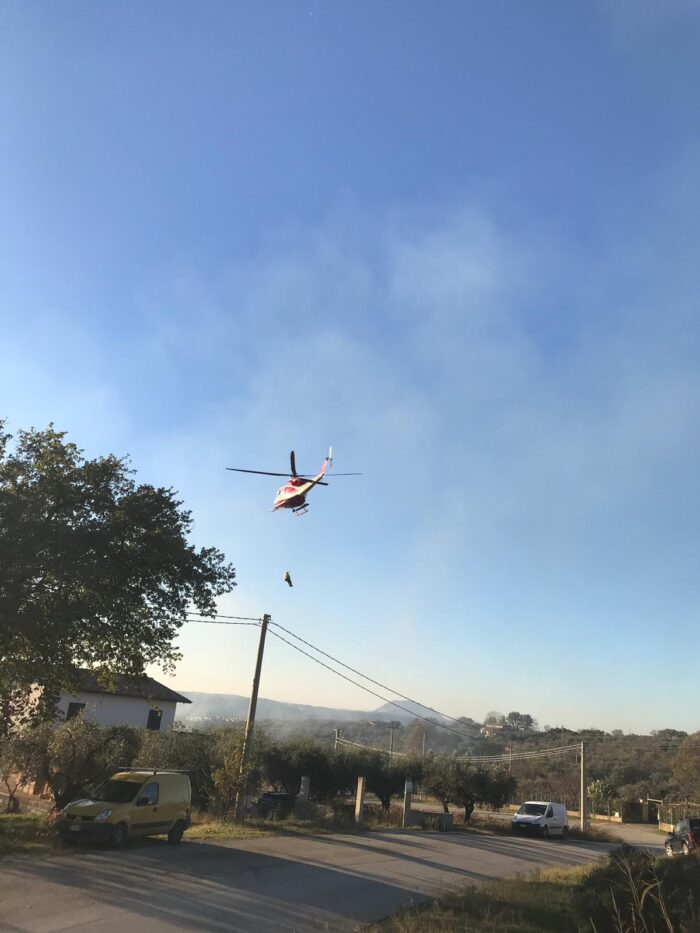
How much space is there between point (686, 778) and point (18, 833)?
2519 inches

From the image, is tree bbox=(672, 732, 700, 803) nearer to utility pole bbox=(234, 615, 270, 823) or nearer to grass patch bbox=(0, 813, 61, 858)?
utility pole bbox=(234, 615, 270, 823)

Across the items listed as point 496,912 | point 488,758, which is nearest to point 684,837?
point 496,912

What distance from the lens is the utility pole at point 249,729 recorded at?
2385 cm

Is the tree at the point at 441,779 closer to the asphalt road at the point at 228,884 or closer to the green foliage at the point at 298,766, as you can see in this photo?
the green foliage at the point at 298,766

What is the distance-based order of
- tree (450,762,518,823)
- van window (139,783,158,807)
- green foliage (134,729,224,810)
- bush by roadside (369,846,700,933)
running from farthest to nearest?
tree (450,762,518,823), green foliage (134,729,224,810), van window (139,783,158,807), bush by roadside (369,846,700,933)

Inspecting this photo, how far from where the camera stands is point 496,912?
35.7ft

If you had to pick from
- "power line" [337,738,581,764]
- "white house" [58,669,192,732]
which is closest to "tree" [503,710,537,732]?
"power line" [337,738,581,764]

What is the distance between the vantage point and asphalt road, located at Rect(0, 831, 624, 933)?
973cm

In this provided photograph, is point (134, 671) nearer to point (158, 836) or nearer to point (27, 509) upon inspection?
point (158, 836)

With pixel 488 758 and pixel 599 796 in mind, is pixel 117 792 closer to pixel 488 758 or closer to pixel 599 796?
pixel 599 796

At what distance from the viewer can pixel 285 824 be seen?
24.8 meters

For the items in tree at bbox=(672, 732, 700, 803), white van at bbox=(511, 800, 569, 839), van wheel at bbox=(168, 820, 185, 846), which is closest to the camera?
van wheel at bbox=(168, 820, 185, 846)

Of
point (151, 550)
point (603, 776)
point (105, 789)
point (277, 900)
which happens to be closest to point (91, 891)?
point (277, 900)

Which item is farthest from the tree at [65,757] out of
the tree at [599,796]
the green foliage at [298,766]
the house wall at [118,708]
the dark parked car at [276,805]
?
the tree at [599,796]
